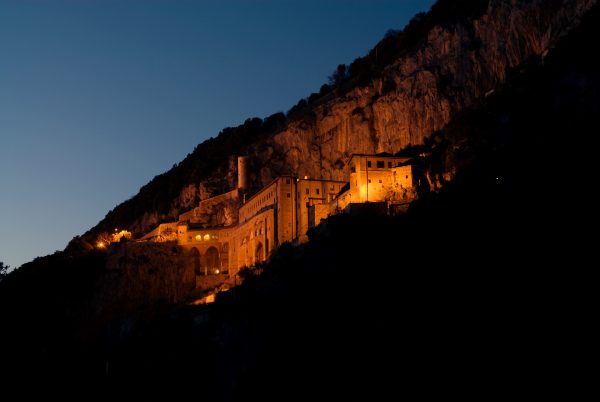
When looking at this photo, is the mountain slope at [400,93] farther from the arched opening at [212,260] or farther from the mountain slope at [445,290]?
the arched opening at [212,260]

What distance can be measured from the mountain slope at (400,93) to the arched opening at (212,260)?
12365mm

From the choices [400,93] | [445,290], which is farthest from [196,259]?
[445,290]

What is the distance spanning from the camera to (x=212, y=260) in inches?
3130

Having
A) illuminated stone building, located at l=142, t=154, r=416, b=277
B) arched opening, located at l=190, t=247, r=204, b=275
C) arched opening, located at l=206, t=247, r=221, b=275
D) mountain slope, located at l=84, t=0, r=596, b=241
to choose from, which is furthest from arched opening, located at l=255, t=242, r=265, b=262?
mountain slope, located at l=84, t=0, r=596, b=241

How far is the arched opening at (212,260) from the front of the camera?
7894 centimetres

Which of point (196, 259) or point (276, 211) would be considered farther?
point (196, 259)

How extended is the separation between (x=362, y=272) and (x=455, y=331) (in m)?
10.0

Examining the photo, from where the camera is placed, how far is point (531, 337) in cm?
4009

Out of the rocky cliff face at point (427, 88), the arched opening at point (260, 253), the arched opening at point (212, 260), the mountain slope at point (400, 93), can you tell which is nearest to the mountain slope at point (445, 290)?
the rocky cliff face at point (427, 88)

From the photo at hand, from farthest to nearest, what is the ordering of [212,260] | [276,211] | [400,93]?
[212,260], [400,93], [276,211]

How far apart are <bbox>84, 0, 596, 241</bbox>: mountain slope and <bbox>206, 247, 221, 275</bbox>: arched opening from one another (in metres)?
12.4

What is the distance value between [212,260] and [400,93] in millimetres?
25192

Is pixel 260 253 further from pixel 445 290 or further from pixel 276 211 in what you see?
pixel 445 290

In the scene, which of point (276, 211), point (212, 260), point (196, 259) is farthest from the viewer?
point (212, 260)
